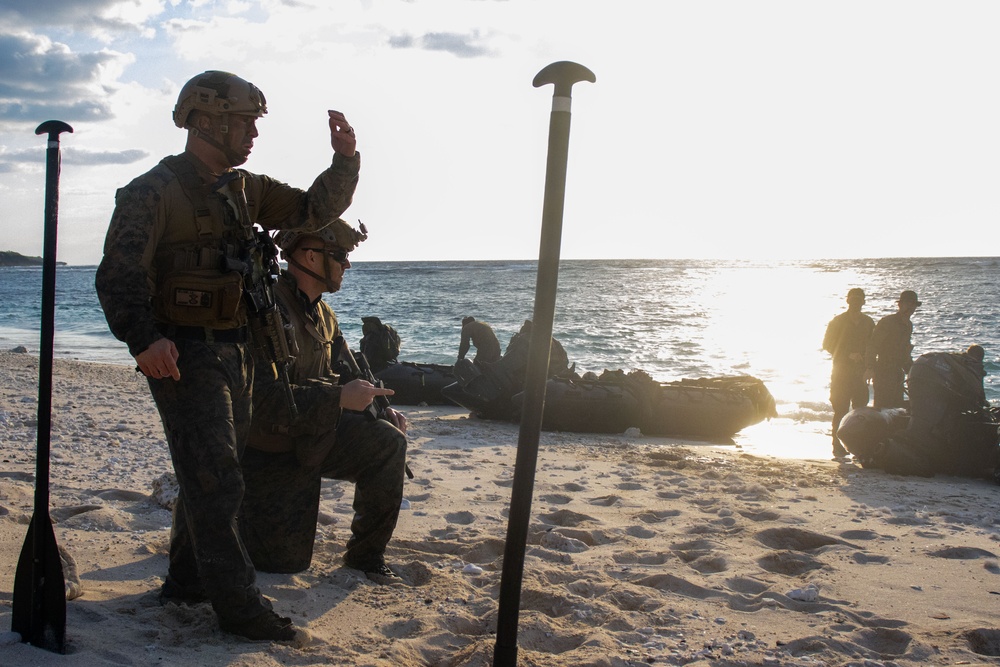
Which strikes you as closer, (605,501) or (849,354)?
(605,501)

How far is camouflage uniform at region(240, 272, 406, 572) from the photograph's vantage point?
4172 mm

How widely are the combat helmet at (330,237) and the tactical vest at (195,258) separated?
956mm

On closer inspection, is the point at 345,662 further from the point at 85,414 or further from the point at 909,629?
the point at 85,414

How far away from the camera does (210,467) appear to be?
3252 mm

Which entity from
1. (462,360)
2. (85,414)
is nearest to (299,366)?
(85,414)

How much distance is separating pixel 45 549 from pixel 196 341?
0.86m

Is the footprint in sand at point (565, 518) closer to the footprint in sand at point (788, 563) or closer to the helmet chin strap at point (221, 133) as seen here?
the footprint in sand at point (788, 563)

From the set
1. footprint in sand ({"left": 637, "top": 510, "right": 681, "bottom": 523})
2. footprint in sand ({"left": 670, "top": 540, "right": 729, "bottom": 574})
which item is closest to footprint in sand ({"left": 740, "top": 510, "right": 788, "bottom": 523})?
footprint in sand ({"left": 637, "top": 510, "right": 681, "bottom": 523})

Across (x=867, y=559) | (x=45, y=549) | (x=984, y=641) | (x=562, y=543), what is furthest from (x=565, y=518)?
(x=45, y=549)

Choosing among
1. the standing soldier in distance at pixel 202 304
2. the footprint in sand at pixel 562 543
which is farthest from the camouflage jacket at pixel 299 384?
the footprint in sand at pixel 562 543

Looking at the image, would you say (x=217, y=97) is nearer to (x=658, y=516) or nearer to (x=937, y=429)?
(x=658, y=516)

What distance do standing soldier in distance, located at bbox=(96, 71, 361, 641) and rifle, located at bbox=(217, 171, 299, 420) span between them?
0.04ft

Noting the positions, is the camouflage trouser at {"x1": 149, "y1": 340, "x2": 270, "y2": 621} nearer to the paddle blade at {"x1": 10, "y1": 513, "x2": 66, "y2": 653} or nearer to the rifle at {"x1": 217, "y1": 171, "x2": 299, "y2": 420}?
the rifle at {"x1": 217, "y1": 171, "x2": 299, "y2": 420}

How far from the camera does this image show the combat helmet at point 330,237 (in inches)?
173
